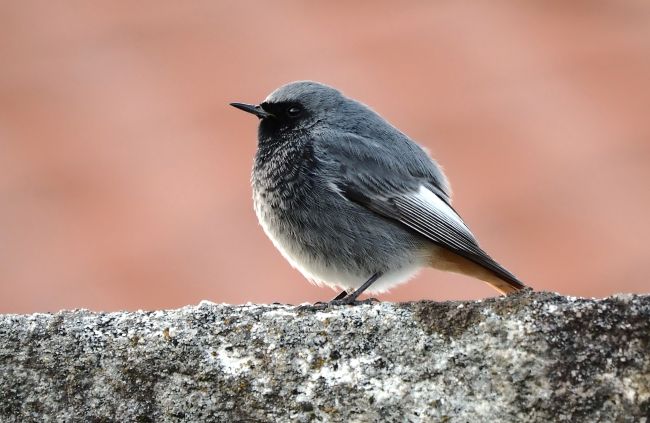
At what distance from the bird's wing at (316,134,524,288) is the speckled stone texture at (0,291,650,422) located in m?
1.58

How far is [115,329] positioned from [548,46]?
4.04 metres

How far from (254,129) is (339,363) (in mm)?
3661

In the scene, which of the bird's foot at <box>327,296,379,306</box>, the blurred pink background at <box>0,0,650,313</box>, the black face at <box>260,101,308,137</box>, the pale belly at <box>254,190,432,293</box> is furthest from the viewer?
the blurred pink background at <box>0,0,650,313</box>

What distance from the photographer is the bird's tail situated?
3.66 m

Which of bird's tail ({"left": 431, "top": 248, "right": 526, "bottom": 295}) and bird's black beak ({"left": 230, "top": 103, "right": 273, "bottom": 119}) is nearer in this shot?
bird's tail ({"left": 431, "top": 248, "right": 526, "bottom": 295})

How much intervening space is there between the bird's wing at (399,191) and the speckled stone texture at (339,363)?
1.58 m

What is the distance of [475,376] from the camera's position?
6.35 feet

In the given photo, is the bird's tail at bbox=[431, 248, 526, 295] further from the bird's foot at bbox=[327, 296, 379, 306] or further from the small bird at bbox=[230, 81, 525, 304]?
the bird's foot at bbox=[327, 296, 379, 306]

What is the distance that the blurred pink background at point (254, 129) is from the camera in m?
4.83

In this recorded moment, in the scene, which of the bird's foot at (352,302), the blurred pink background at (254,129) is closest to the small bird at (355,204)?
the bird's foot at (352,302)

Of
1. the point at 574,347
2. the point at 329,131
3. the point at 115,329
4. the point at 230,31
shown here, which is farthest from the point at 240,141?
the point at 574,347

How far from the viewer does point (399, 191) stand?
404 centimetres

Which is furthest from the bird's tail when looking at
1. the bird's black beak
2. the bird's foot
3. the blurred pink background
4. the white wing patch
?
the bird's black beak

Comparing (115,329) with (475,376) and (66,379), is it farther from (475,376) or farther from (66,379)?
(475,376)
